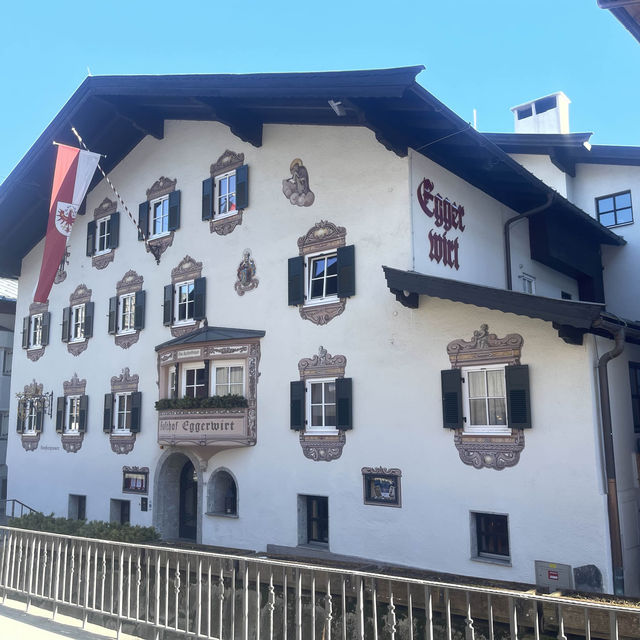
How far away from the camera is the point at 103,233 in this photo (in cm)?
2119

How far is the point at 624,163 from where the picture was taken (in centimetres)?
2050

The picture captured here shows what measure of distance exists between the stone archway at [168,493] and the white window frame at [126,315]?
390cm

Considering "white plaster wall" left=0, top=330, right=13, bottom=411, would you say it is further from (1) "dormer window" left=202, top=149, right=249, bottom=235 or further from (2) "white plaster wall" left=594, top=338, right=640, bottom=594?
(2) "white plaster wall" left=594, top=338, right=640, bottom=594

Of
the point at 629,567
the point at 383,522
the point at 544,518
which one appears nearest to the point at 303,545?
the point at 383,522

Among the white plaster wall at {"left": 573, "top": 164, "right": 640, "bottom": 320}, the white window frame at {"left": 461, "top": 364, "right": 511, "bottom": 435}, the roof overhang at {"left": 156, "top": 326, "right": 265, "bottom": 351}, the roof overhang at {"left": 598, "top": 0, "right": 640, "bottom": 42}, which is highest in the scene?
the white plaster wall at {"left": 573, "top": 164, "right": 640, "bottom": 320}

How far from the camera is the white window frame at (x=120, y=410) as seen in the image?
19.1m

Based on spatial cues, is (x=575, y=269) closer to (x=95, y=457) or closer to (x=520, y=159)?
(x=520, y=159)

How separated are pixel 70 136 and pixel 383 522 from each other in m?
14.4

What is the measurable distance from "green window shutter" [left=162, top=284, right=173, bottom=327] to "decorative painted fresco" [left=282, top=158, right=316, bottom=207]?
4.54 m

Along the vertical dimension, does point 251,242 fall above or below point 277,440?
above

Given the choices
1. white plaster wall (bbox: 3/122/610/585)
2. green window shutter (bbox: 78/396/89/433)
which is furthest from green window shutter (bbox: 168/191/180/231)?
green window shutter (bbox: 78/396/89/433)

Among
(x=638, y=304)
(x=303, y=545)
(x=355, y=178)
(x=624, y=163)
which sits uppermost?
(x=624, y=163)

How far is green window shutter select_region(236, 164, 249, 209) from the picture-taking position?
654 inches

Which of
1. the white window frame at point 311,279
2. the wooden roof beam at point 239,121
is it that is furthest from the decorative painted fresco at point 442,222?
the wooden roof beam at point 239,121
